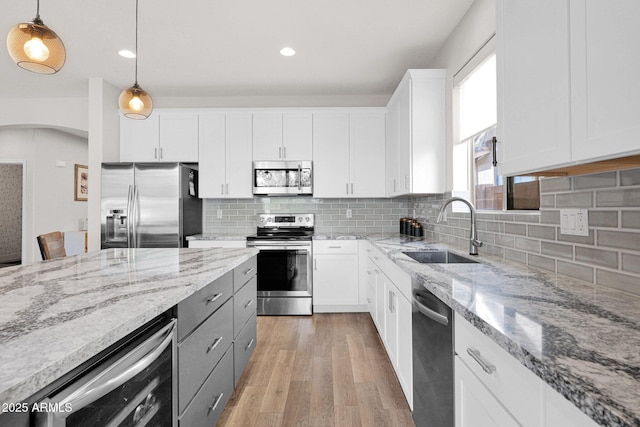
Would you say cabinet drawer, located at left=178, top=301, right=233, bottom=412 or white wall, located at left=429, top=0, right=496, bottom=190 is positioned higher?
white wall, located at left=429, top=0, right=496, bottom=190

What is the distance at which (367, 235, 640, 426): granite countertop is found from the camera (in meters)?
0.52

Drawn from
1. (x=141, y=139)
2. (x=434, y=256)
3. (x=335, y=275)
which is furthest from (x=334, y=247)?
(x=141, y=139)

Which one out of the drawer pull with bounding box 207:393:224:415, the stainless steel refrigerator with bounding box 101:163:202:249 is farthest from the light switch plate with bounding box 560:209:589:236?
the stainless steel refrigerator with bounding box 101:163:202:249

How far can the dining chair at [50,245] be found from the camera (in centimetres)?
238

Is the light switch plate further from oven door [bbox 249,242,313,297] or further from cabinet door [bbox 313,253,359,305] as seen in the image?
oven door [bbox 249,242,313,297]

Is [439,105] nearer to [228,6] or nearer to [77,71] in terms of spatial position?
[228,6]

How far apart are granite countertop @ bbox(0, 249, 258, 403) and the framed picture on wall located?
204 inches

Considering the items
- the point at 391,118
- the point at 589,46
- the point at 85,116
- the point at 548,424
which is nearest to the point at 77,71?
the point at 85,116

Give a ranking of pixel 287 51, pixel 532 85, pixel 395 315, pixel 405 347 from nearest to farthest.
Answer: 1. pixel 532 85
2. pixel 405 347
3. pixel 395 315
4. pixel 287 51

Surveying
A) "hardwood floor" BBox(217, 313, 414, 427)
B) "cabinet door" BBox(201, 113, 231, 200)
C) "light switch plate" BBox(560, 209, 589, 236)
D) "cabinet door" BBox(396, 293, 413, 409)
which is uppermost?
"cabinet door" BBox(201, 113, 231, 200)

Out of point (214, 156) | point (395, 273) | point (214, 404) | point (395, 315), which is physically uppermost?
point (214, 156)

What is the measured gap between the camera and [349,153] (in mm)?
3834

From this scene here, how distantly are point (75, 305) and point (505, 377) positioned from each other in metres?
1.22

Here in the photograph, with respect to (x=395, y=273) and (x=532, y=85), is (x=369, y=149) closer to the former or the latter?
(x=395, y=273)
